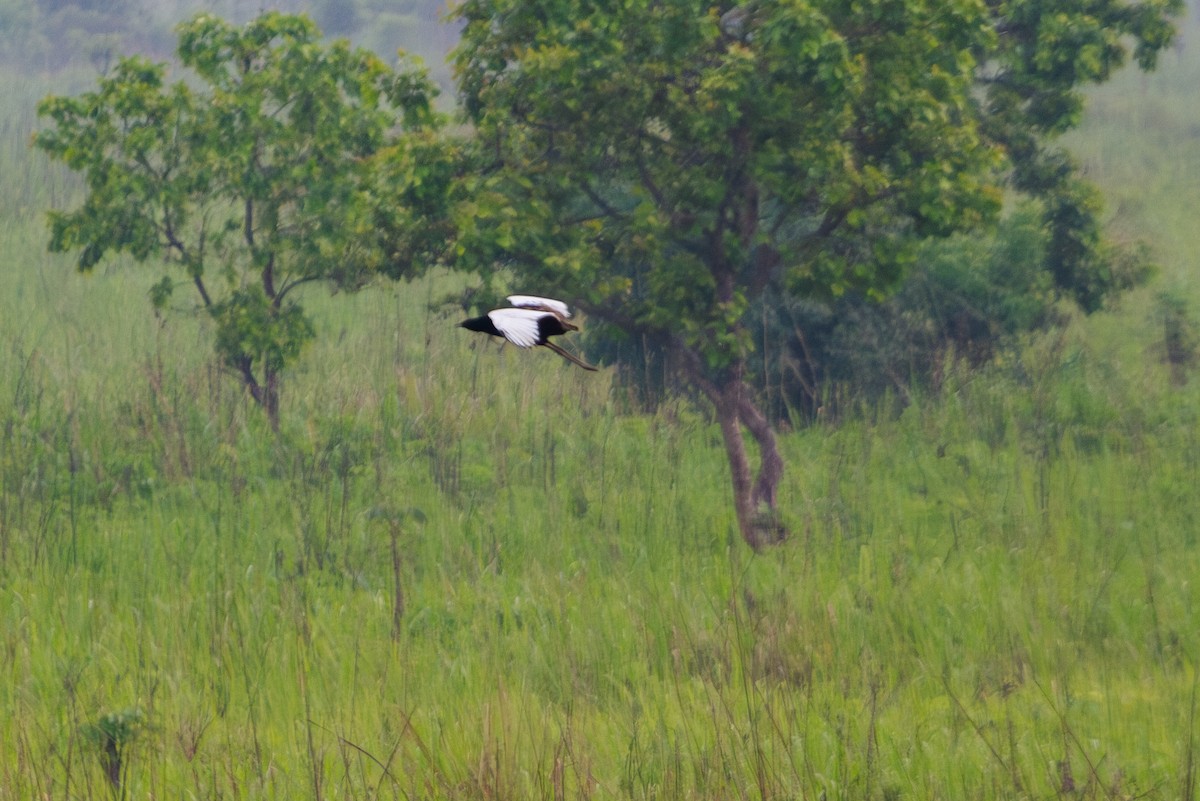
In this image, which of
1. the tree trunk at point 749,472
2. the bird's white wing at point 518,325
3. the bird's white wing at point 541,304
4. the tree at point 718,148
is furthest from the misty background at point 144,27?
the bird's white wing at point 518,325

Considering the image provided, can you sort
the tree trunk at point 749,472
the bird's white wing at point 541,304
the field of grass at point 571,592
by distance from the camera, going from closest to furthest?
the bird's white wing at point 541,304, the field of grass at point 571,592, the tree trunk at point 749,472

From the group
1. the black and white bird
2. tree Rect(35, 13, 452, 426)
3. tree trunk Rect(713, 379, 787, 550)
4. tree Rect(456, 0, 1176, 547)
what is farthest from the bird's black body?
tree Rect(35, 13, 452, 426)

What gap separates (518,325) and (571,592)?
399cm

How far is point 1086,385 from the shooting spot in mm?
10695

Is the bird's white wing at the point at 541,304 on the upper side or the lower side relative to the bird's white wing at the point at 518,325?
upper

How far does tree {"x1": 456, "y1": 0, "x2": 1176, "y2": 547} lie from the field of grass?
1.24 meters

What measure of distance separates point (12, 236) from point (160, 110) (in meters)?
9.47

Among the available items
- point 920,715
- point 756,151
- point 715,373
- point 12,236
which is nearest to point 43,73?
point 12,236

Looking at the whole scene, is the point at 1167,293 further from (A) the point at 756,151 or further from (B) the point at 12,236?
Result: (B) the point at 12,236

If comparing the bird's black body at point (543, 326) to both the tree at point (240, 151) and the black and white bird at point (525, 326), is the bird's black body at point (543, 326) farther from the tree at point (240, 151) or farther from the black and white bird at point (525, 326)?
the tree at point (240, 151)

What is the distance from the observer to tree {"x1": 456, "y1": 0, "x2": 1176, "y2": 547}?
7.06 m

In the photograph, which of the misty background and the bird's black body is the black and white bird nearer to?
the bird's black body

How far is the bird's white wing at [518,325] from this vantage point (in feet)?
7.63

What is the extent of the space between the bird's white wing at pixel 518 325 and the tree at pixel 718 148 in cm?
461
